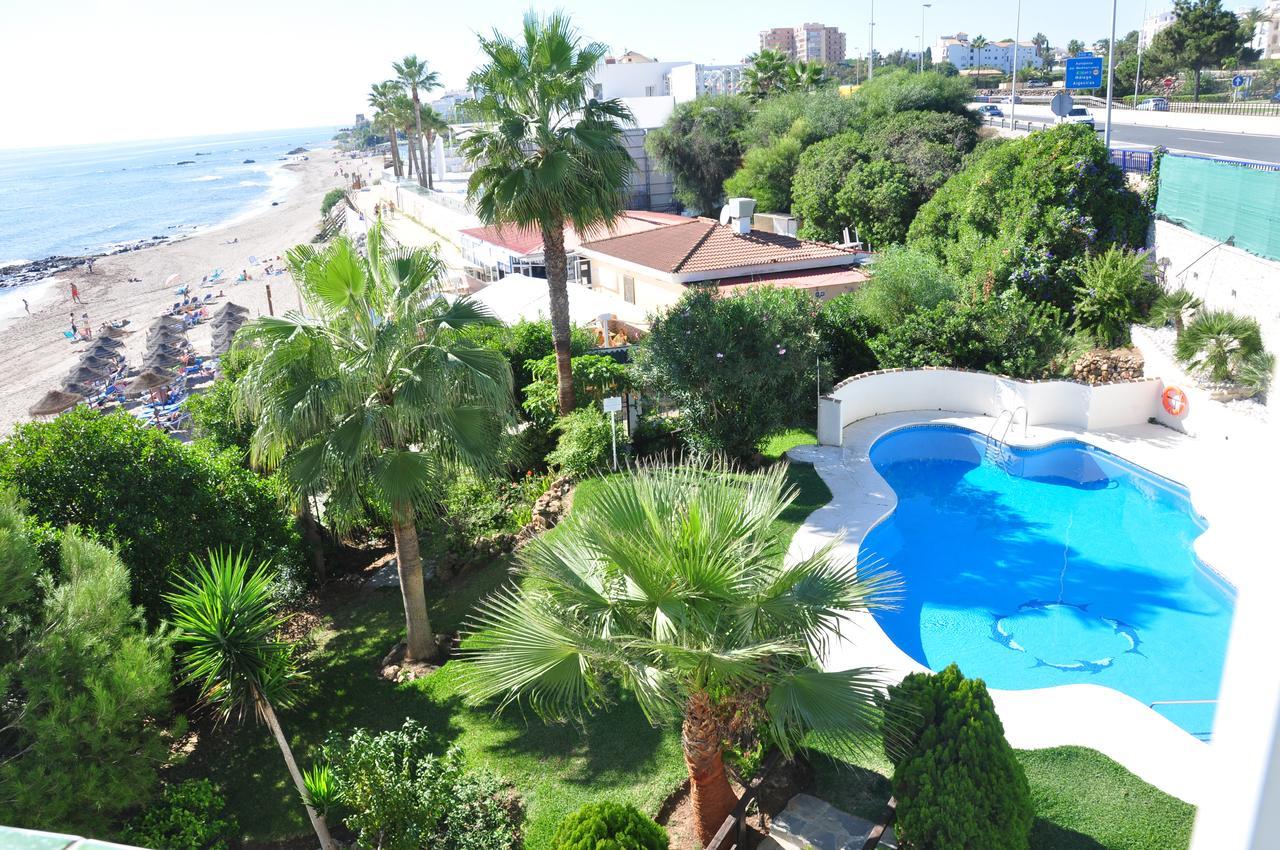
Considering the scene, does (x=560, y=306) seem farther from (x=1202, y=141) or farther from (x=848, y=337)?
(x=1202, y=141)

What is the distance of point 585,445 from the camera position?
17.0m

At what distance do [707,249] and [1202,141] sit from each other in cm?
2421

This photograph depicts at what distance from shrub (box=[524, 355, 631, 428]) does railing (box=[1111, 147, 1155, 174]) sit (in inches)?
657

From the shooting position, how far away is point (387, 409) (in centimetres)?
1089

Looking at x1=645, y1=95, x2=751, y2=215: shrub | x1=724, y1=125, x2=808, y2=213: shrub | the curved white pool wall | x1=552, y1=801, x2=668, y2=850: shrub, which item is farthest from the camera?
x1=645, y1=95, x2=751, y2=215: shrub

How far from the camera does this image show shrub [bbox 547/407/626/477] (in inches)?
666

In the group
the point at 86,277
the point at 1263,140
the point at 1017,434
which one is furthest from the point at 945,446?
the point at 86,277

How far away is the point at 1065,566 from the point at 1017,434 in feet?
16.9

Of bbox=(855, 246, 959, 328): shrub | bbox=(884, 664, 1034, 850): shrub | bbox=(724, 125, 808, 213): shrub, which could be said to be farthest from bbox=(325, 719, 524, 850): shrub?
bbox=(724, 125, 808, 213): shrub

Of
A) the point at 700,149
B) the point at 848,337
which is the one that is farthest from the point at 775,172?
Answer: the point at 848,337

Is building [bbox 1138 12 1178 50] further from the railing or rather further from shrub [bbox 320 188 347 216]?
shrub [bbox 320 188 347 216]

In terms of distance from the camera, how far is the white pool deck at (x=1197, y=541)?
0.84 metres

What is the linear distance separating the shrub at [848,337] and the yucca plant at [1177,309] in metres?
6.51

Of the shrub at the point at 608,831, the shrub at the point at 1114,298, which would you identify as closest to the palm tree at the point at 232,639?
the shrub at the point at 608,831
